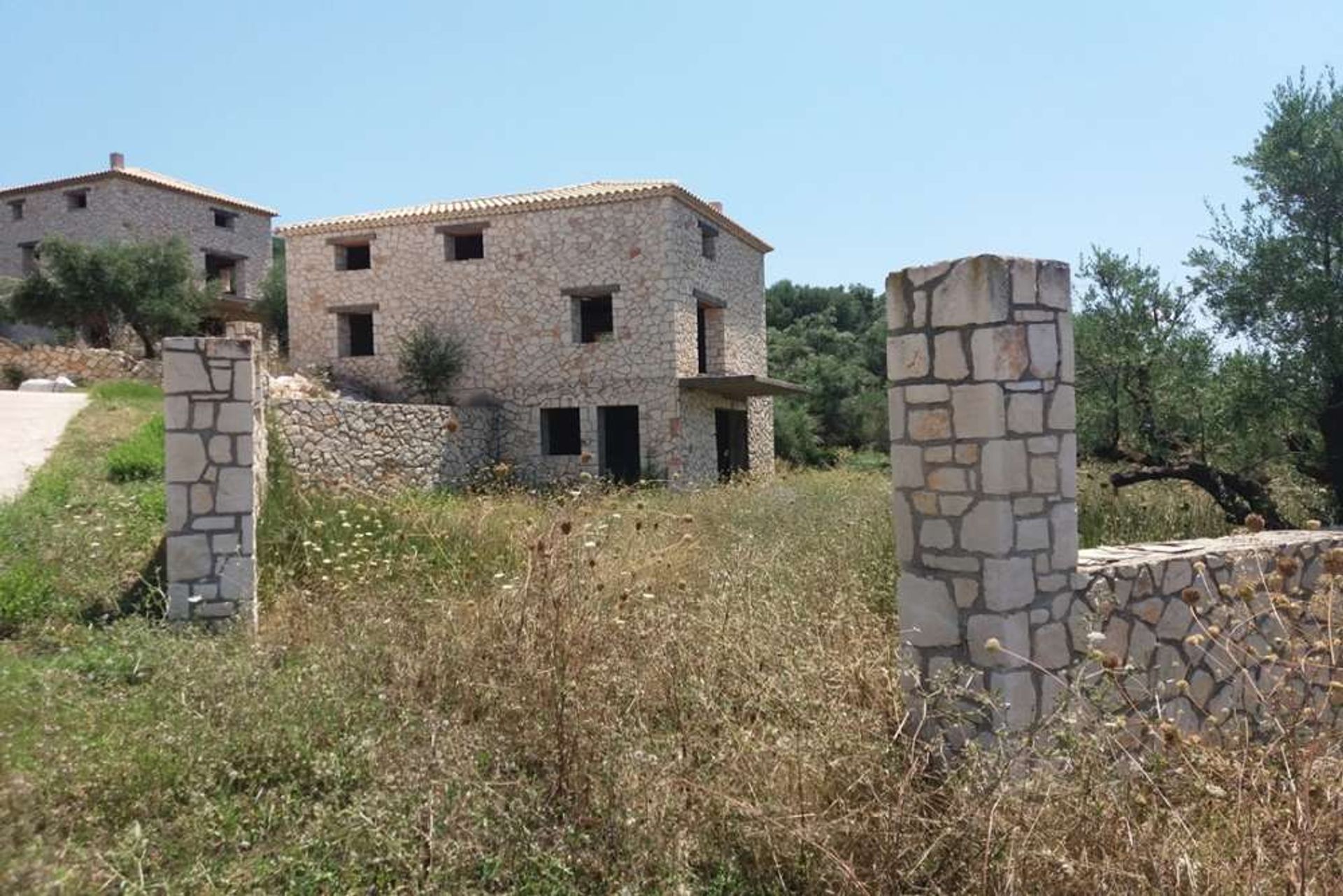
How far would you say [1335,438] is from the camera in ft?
23.9

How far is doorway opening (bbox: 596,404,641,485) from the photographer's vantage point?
59.0ft

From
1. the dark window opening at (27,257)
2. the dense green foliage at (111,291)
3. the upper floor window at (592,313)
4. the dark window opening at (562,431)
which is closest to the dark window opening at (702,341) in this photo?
the upper floor window at (592,313)

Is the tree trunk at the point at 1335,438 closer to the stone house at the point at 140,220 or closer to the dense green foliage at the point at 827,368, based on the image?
the dense green foliage at the point at 827,368

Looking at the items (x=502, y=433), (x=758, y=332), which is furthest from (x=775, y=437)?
(x=502, y=433)

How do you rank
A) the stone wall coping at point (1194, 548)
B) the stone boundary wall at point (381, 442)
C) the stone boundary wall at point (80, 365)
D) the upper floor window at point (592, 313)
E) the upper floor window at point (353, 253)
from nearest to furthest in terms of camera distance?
the stone wall coping at point (1194, 548), the stone boundary wall at point (381, 442), the upper floor window at point (592, 313), the stone boundary wall at point (80, 365), the upper floor window at point (353, 253)

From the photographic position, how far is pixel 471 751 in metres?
3.87

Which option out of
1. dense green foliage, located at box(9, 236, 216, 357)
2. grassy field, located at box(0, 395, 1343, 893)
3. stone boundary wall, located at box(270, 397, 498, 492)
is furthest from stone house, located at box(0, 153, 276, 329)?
grassy field, located at box(0, 395, 1343, 893)

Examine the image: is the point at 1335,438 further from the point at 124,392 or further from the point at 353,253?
the point at 353,253

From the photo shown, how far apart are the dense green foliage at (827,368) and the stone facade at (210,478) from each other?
17789mm

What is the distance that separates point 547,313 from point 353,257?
15.8ft

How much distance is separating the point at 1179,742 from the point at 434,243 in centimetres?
1731

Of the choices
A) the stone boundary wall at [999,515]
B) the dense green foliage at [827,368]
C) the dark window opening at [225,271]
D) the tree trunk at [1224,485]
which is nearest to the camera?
the stone boundary wall at [999,515]

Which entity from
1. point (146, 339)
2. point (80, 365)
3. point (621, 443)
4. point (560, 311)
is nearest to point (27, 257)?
point (146, 339)

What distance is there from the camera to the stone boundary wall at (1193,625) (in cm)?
454
